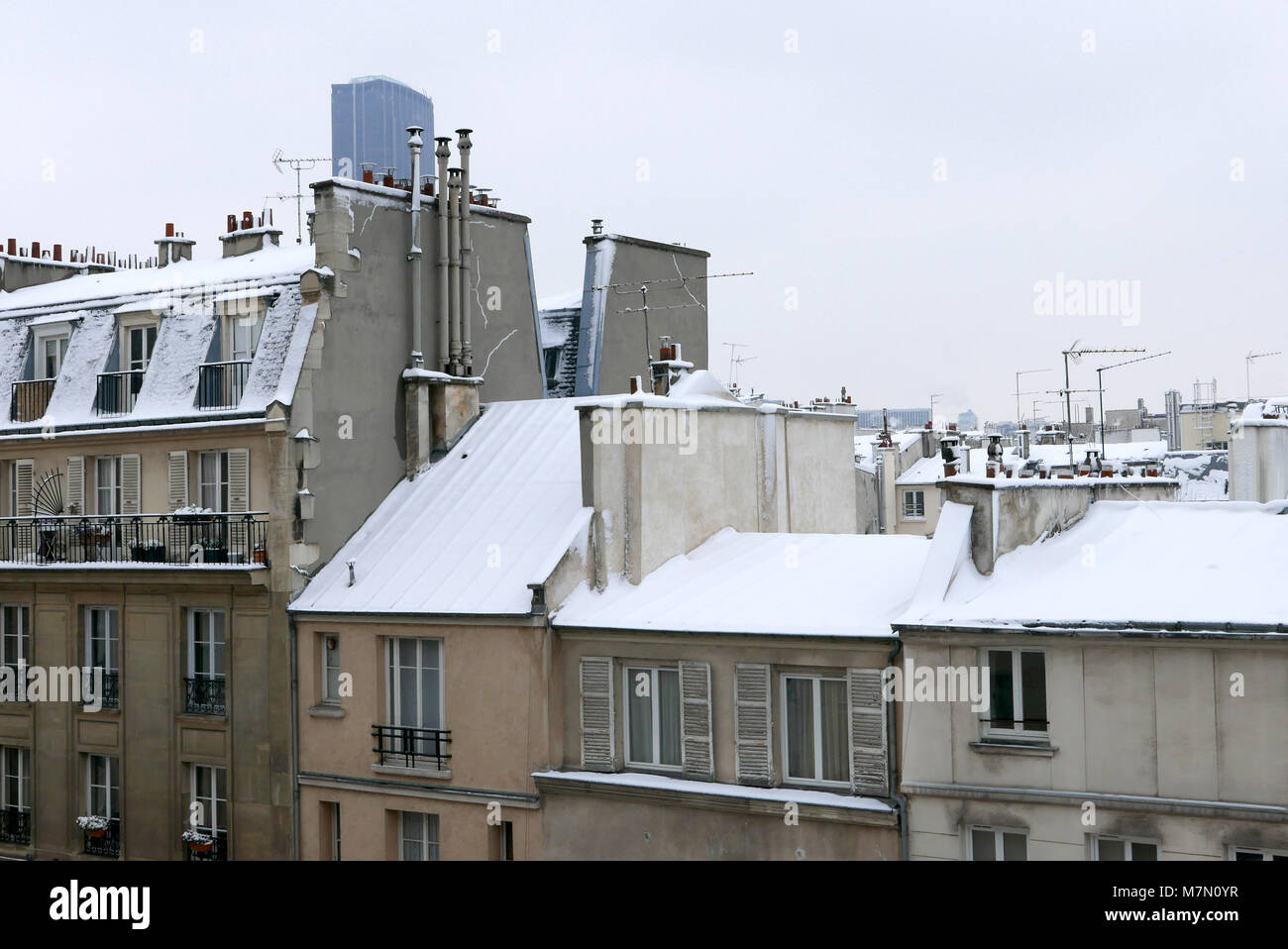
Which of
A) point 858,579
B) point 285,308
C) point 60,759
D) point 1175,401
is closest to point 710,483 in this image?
point 858,579

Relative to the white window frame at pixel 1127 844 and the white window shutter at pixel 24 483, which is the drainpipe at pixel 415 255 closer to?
the white window shutter at pixel 24 483

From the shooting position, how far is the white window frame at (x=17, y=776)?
91.1ft

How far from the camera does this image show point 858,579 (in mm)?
20719

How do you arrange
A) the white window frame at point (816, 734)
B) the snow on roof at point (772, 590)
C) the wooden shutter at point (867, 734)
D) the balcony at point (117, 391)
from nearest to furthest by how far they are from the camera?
the wooden shutter at point (867, 734)
the white window frame at point (816, 734)
the snow on roof at point (772, 590)
the balcony at point (117, 391)

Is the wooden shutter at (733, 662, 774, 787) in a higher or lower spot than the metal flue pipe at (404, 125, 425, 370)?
lower

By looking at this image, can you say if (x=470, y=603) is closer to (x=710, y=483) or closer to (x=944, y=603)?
(x=710, y=483)

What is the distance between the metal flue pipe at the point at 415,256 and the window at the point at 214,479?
4081mm

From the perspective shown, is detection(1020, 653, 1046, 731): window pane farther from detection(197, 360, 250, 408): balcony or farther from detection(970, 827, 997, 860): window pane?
detection(197, 360, 250, 408): balcony

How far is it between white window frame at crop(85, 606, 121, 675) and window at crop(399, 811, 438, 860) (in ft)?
23.5

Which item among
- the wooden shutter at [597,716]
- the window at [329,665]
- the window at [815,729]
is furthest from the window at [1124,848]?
the window at [329,665]

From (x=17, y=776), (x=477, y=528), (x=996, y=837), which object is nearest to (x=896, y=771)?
(x=996, y=837)

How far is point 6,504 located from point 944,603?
67.5ft

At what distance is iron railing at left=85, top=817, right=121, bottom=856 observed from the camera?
2611cm

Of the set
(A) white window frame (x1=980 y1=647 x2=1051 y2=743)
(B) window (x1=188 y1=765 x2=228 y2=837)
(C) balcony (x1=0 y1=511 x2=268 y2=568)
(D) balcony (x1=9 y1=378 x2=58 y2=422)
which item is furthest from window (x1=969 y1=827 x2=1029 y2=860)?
(D) balcony (x1=9 y1=378 x2=58 y2=422)
